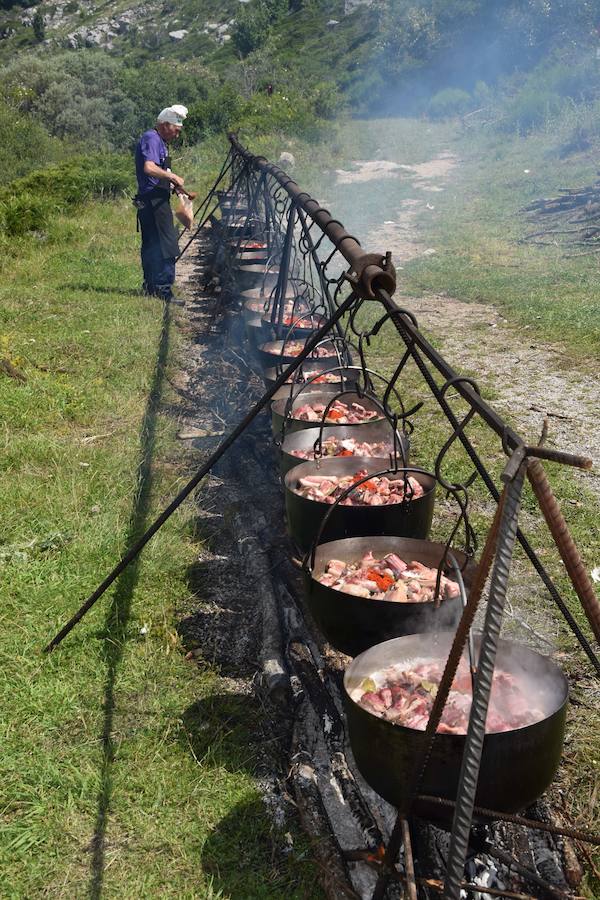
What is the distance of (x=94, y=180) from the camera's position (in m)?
17.0

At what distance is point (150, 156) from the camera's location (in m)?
A: 9.88

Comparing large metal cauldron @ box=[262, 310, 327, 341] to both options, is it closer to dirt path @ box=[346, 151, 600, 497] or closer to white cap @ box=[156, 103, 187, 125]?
dirt path @ box=[346, 151, 600, 497]

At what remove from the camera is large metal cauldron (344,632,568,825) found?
2186 millimetres

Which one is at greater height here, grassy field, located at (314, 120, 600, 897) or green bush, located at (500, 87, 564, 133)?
green bush, located at (500, 87, 564, 133)

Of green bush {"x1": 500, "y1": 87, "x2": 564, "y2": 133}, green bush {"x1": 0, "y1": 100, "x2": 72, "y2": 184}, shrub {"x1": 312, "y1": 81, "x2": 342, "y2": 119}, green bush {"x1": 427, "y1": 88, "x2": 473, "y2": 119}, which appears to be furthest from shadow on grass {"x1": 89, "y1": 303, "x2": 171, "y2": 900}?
green bush {"x1": 427, "y1": 88, "x2": 473, "y2": 119}

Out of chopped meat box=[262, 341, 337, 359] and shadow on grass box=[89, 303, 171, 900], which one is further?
chopped meat box=[262, 341, 337, 359]

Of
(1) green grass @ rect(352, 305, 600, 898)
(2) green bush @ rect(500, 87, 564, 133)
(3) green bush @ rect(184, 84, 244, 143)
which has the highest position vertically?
(2) green bush @ rect(500, 87, 564, 133)

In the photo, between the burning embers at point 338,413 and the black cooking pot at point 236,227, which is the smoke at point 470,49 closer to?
the black cooking pot at point 236,227

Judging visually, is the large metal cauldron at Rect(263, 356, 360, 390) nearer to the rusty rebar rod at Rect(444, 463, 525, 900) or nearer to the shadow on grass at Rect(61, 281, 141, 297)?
the rusty rebar rod at Rect(444, 463, 525, 900)

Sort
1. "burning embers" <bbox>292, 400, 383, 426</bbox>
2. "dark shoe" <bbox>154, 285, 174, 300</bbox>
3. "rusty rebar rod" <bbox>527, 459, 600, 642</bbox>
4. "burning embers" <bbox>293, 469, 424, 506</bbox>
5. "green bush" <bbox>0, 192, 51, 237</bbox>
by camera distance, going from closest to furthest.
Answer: "rusty rebar rod" <bbox>527, 459, 600, 642</bbox> → "burning embers" <bbox>293, 469, 424, 506</bbox> → "burning embers" <bbox>292, 400, 383, 426</bbox> → "dark shoe" <bbox>154, 285, 174, 300</bbox> → "green bush" <bbox>0, 192, 51, 237</bbox>

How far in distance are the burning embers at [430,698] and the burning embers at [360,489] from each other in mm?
908

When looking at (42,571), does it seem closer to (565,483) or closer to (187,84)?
(565,483)

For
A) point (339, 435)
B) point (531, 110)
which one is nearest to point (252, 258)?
point (339, 435)

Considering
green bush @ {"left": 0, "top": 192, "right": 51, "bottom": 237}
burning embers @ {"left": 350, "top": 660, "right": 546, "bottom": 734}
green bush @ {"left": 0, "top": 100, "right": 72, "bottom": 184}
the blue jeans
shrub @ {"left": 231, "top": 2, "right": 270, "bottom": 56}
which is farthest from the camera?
shrub @ {"left": 231, "top": 2, "right": 270, "bottom": 56}
